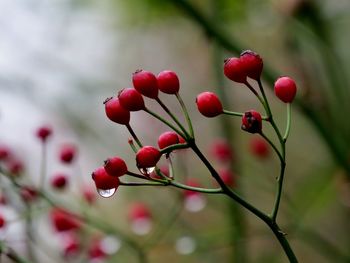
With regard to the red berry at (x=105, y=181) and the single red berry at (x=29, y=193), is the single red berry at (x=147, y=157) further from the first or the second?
the single red berry at (x=29, y=193)

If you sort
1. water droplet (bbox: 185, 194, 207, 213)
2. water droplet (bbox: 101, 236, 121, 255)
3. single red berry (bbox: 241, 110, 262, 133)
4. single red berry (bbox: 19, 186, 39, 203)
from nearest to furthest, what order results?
1. single red berry (bbox: 241, 110, 262, 133)
2. single red berry (bbox: 19, 186, 39, 203)
3. water droplet (bbox: 101, 236, 121, 255)
4. water droplet (bbox: 185, 194, 207, 213)

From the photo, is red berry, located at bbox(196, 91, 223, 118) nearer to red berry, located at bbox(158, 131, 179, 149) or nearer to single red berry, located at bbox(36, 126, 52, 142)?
red berry, located at bbox(158, 131, 179, 149)

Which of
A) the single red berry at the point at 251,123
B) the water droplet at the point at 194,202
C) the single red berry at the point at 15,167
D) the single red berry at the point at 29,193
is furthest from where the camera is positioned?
the water droplet at the point at 194,202

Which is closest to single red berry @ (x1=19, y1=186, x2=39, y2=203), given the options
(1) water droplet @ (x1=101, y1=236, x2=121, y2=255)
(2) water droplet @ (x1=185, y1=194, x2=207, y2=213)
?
(1) water droplet @ (x1=101, y1=236, x2=121, y2=255)

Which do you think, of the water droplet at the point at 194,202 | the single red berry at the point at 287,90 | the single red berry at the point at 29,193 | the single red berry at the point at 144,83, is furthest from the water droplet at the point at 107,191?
the water droplet at the point at 194,202

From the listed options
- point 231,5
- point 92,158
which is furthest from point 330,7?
point 92,158

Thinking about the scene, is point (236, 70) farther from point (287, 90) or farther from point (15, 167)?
point (15, 167)

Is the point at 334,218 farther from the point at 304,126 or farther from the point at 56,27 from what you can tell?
the point at 56,27
